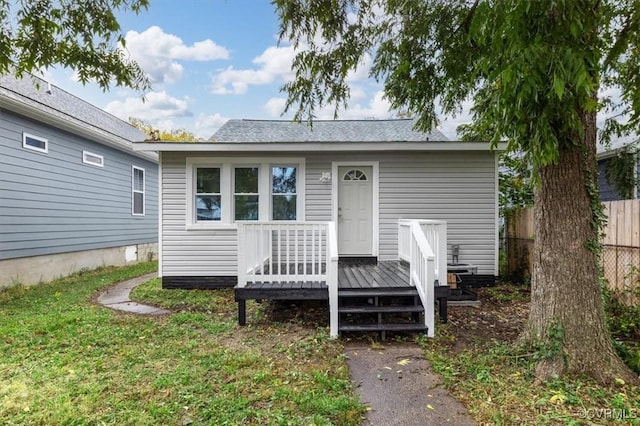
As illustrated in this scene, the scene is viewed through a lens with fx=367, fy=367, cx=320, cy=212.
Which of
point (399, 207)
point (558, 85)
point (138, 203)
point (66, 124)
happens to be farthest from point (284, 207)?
point (138, 203)

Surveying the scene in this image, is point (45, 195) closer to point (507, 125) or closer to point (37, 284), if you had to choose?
point (37, 284)

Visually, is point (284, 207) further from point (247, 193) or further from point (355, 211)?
point (355, 211)

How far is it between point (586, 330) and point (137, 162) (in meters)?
12.1

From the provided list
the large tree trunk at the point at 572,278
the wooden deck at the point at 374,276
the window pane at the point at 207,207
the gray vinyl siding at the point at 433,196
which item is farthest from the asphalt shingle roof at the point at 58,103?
the large tree trunk at the point at 572,278

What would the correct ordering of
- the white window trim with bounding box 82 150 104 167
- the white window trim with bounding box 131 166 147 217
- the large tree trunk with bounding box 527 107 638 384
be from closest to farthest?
the large tree trunk with bounding box 527 107 638 384
the white window trim with bounding box 82 150 104 167
the white window trim with bounding box 131 166 147 217

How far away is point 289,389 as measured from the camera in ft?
9.93

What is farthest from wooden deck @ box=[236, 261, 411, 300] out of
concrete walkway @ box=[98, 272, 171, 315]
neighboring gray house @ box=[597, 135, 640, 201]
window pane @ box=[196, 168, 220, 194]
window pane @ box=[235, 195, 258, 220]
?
neighboring gray house @ box=[597, 135, 640, 201]

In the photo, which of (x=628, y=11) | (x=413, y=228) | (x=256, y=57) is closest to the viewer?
(x=628, y=11)

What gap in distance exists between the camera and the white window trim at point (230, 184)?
7.25 meters

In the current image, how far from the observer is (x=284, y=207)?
24.4ft

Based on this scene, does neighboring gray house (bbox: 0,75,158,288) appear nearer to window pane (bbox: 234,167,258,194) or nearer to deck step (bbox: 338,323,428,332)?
window pane (bbox: 234,167,258,194)

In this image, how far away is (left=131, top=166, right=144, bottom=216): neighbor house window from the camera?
1154 cm

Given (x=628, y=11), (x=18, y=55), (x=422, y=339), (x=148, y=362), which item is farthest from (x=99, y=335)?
(x=628, y=11)

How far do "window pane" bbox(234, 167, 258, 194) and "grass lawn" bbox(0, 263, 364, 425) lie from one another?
8.31ft
